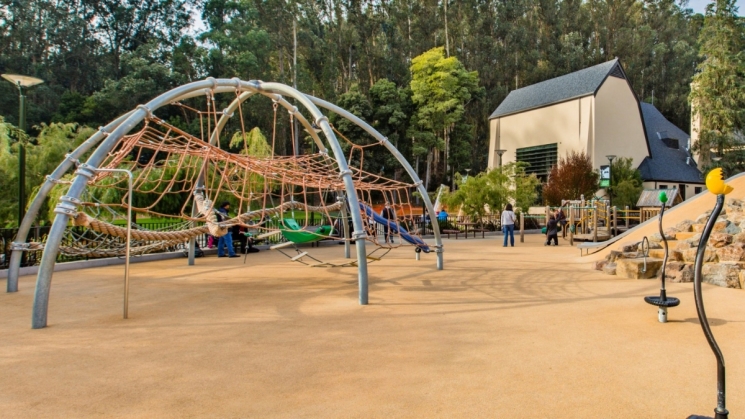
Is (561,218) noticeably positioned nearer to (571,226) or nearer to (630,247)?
(571,226)

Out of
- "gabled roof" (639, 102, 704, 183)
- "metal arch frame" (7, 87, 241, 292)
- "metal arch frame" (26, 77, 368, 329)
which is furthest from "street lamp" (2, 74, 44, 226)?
"gabled roof" (639, 102, 704, 183)

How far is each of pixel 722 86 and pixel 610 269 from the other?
3028 centimetres

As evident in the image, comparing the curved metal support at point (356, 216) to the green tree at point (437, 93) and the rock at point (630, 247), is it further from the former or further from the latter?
the green tree at point (437, 93)

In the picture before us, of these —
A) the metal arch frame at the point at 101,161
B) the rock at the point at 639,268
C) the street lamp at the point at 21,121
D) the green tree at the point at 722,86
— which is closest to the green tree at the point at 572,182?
the green tree at the point at 722,86

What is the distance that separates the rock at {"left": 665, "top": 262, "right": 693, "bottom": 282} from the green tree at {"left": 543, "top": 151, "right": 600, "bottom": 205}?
21.7m

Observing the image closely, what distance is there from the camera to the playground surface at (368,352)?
363 centimetres

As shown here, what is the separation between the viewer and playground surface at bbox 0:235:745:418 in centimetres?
363

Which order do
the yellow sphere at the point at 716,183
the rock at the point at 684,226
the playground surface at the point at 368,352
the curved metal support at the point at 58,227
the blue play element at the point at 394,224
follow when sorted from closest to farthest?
the yellow sphere at the point at 716,183
the playground surface at the point at 368,352
the curved metal support at the point at 58,227
the blue play element at the point at 394,224
the rock at the point at 684,226

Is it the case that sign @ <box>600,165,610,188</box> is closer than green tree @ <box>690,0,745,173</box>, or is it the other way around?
sign @ <box>600,165,610,188</box>

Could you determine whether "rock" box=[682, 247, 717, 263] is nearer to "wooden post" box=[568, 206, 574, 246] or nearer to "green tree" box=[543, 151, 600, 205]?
"wooden post" box=[568, 206, 574, 246]

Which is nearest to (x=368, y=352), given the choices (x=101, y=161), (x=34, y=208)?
(x=101, y=161)

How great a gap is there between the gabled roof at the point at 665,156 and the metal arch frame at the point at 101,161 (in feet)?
106

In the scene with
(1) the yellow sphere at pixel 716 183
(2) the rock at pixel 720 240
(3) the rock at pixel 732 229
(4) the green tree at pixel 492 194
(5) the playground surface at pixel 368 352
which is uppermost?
(4) the green tree at pixel 492 194

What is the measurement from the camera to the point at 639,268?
31.0 ft
